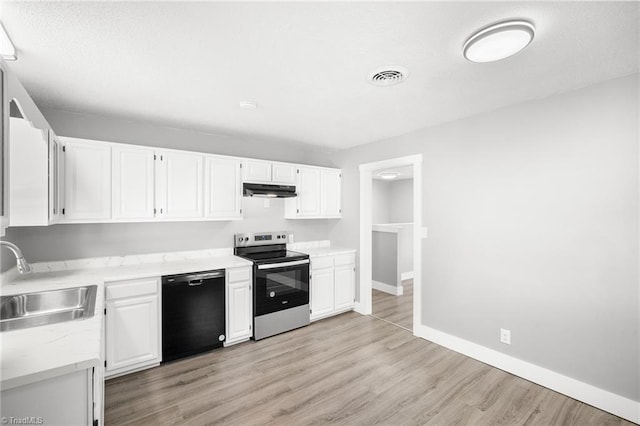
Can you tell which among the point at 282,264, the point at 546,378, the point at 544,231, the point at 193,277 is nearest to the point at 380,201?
the point at 282,264

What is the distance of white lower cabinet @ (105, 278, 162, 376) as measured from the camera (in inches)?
99.3

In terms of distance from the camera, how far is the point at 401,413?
2.17 m

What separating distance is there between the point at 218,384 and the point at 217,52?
2.64 m

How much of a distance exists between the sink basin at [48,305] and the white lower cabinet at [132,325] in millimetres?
327

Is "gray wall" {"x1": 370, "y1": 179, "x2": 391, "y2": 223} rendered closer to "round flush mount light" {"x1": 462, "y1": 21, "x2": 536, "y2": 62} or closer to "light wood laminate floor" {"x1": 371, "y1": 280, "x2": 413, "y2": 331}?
"light wood laminate floor" {"x1": 371, "y1": 280, "x2": 413, "y2": 331}

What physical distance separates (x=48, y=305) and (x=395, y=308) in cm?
409

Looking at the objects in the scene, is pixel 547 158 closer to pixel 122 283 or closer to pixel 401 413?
pixel 401 413

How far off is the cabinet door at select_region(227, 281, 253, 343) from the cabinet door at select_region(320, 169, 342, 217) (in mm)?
1713

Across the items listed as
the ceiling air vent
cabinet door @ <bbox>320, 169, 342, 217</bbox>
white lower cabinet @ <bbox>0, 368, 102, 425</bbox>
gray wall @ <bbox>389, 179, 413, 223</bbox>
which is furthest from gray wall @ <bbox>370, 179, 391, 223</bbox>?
white lower cabinet @ <bbox>0, 368, 102, 425</bbox>

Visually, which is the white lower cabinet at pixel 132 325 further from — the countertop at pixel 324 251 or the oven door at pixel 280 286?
the countertop at pixel 324 251

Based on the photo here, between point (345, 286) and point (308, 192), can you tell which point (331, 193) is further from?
point (345, 286)

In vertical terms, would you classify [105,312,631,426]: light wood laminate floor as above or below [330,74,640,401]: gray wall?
below

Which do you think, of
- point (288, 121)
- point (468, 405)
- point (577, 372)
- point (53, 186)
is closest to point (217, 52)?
point (288, 121)

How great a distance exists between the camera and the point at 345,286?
14.0 ft
